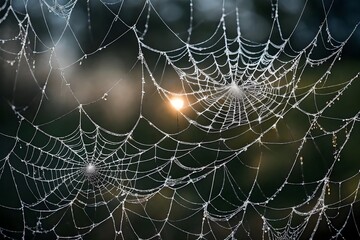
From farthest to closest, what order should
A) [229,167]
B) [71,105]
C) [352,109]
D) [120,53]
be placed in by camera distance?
1. [120,53]
2. [71,105]
3. [229,167]
4. [352,109]

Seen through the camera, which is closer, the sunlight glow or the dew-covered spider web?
the sunlight glow

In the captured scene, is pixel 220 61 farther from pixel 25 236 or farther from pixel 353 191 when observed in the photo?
pixel 25 236

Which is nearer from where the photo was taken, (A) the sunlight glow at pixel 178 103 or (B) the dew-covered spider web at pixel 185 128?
(A) the sunlight glow at pixel 178 103

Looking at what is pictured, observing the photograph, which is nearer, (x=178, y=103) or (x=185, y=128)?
(x=178, y=103)

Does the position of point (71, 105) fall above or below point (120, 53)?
below

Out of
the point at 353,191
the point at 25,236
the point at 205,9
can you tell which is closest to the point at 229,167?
the point at 353,191

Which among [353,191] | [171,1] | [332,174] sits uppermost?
[171,1]

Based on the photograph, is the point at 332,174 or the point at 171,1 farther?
the point at 171,1

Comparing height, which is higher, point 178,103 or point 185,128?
point 185,128
